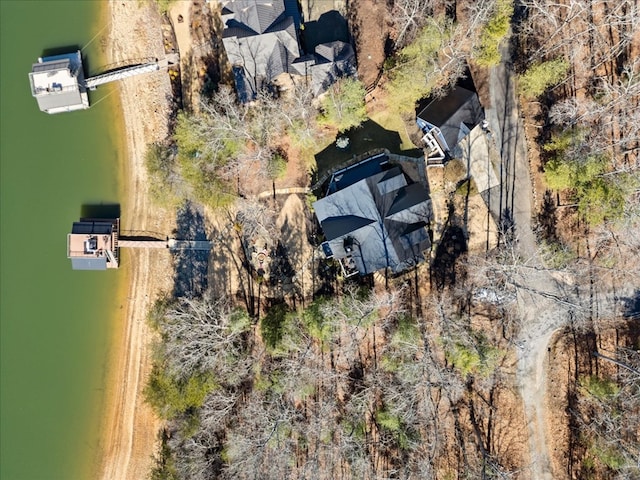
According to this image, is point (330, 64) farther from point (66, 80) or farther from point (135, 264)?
point (135, 264)

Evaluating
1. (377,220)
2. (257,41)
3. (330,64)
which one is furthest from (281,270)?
(257,41)

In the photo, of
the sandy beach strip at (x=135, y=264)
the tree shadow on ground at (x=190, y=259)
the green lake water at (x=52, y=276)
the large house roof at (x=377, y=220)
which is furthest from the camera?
the green lake water at (x=52, y=276)

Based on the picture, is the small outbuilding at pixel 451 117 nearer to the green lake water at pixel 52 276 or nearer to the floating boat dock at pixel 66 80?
the floating boat dock at pixel 66 80

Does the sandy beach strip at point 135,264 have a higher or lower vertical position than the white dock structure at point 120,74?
lower

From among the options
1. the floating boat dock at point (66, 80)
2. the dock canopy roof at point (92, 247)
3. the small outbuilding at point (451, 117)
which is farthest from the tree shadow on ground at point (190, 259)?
the small outbuilding at point (451, 117)

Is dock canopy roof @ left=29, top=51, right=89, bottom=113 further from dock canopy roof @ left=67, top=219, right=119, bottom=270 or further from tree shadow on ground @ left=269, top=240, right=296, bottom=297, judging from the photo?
tree shadow on ground @ left=269, top=240, right=296, bottom=297

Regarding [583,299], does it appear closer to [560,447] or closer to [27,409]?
[560,447]
